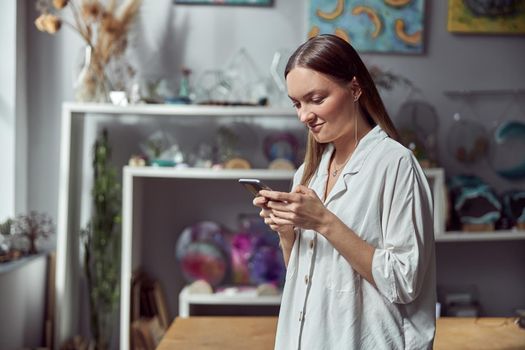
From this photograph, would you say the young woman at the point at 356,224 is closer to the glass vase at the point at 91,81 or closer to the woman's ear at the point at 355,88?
the woman's ear at the point at 355,88

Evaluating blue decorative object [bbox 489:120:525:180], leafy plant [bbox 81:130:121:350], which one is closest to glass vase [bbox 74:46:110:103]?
leafy plant [bbox 81:130:121:350]

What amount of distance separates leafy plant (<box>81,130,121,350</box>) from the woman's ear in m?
2.61

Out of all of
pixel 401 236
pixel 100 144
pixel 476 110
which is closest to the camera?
pixel 401 236

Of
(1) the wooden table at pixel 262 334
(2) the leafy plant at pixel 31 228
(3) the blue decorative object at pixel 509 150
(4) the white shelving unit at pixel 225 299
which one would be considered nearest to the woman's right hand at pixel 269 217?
(1) the wooden table at pixel 262 334

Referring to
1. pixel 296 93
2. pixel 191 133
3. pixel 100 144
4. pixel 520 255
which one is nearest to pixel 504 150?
pixel 520 255

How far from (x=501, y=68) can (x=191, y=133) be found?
1.87 metres

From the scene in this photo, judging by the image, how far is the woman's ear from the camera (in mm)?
1675

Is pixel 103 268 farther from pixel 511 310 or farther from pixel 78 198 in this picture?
pixel 511 310

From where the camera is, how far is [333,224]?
1.58 m

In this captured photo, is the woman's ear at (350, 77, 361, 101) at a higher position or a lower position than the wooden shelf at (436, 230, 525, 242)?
higher

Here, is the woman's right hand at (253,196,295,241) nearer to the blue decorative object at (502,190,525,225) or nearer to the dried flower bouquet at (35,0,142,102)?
the dried flower bouquet at (35,0,142,102)

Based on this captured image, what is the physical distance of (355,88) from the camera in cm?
168

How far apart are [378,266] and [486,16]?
10.7 feet

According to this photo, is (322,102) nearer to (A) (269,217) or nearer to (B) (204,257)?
(A) (269,217)
